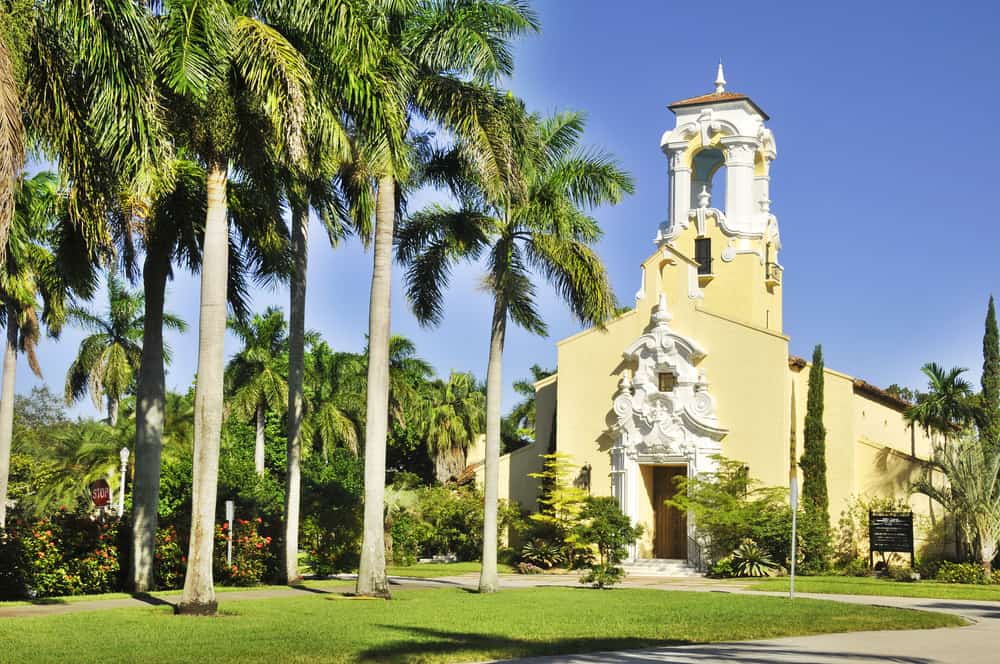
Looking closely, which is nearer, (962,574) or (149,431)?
(149,431)

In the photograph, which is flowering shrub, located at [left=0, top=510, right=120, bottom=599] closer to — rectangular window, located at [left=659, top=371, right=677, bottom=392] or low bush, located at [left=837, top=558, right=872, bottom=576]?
rectangular window, located at [left=659, top=371, right=677, bottom=392]

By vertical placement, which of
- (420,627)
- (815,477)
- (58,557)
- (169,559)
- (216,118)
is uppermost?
(216,118)

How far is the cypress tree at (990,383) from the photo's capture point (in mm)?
38875

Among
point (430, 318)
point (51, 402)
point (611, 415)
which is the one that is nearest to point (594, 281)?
point (430, 318)

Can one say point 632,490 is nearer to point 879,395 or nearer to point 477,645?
point 879,395

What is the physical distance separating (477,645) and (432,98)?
13.3m

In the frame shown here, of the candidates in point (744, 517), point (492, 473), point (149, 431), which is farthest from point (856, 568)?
point (149, 431)

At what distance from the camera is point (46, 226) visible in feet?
91.5

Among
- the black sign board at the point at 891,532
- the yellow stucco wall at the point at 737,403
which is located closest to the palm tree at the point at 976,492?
the black sign board at the point at 891,532

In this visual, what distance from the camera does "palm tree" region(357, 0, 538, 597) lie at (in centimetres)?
2409

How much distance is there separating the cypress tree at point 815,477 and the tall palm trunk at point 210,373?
23601 mm

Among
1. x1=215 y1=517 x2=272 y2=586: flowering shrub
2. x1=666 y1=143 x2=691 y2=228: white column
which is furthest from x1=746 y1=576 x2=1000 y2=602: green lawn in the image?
x1=666 y1=143 x2=691 y2=228: white column

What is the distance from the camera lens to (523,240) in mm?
27484

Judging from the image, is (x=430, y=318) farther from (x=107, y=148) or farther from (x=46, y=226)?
(x=107, y=148)
